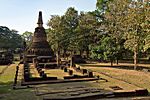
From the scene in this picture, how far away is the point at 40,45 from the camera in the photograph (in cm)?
6144

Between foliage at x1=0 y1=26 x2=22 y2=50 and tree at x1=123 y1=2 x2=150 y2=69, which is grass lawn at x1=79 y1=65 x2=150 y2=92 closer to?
tree at x1=123 y1=2 x2=150 y2=69

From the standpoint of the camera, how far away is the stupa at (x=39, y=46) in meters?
59.7

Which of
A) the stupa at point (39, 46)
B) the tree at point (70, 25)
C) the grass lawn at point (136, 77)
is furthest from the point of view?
the tree at point (70, 25)

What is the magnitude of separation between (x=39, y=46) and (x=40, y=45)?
0.37 m

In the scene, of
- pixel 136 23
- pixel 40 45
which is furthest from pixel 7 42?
pixel 136 23

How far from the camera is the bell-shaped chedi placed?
59.8 m

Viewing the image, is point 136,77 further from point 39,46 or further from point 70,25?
point 70,25

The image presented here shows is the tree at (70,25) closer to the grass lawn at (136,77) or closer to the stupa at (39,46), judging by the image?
the stupa at (39,46)

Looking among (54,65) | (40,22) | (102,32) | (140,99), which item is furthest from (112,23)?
(140,99)

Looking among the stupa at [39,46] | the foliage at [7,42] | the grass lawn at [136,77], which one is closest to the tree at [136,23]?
the grass lawn at [136,77]

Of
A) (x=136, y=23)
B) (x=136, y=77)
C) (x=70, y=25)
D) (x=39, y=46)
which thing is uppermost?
(x=70, y=25)

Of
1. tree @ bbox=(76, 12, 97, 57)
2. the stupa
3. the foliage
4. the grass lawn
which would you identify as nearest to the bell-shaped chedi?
the stupa

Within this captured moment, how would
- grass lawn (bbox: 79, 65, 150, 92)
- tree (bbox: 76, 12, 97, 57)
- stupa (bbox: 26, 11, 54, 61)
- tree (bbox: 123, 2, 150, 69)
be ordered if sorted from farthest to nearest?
tree (bbox: 76, 12, 97, 57), stupa (bbox: 26, 11, 54, 61), tree (bbox: 123, 2, 150, 69), grass lawn (bbox: 79, 65, 150, 92)

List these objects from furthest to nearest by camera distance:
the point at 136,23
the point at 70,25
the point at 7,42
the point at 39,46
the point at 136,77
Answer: the point at 7,42 → the point at 70,25 → the point at 39,46 → the point at 136,23 → the point at 136,77
